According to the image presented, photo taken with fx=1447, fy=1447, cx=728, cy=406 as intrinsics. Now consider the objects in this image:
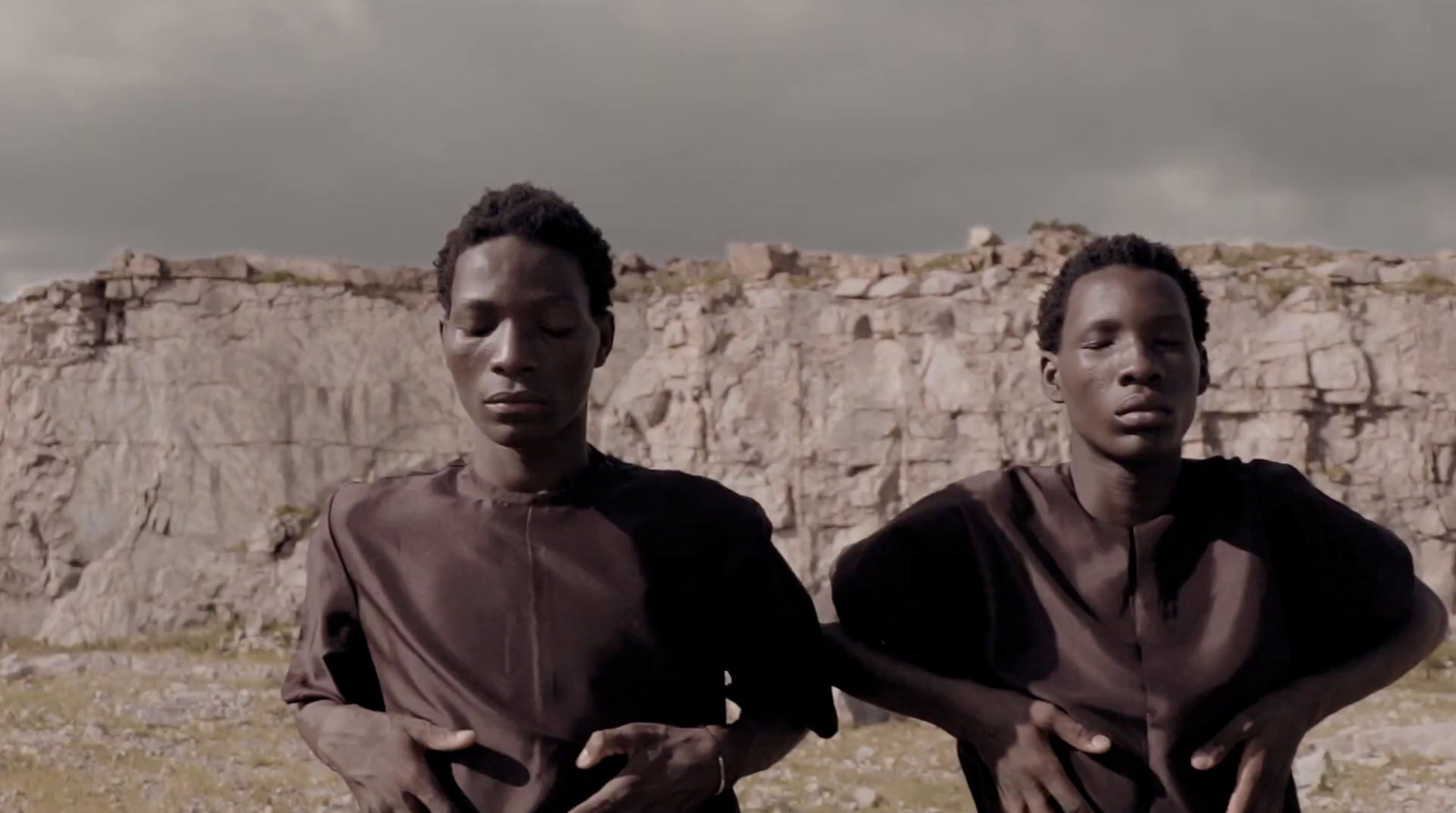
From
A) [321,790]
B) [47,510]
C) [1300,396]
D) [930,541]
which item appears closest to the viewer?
[930,541]

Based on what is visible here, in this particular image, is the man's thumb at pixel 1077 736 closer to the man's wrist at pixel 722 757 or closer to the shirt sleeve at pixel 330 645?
the man's wrist at pixel 722 757

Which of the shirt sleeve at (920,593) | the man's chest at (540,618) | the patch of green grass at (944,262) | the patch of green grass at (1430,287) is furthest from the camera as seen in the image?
the patch of green grass at (944,262)

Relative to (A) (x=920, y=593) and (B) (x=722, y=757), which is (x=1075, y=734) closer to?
(A) (x=920, y=593)

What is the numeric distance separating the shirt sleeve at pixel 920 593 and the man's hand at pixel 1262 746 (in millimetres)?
463

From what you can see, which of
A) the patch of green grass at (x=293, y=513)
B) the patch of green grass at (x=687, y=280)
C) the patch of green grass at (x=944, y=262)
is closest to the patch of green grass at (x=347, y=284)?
the patch of green grass at (x=293, y=513)

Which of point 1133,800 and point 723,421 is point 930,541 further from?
point 723,421

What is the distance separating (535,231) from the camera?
7.90 feet

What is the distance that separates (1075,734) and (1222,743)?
24 cm

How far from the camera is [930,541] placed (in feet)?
8.94


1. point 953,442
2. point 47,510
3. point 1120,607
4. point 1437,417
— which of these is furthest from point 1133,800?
point 47,510

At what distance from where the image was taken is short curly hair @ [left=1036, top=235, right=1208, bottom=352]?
104 inches

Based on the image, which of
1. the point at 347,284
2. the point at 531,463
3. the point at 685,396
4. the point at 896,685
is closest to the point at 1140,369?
the point at 896,685

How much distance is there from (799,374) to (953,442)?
2.22 m

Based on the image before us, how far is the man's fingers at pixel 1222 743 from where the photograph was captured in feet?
8.00
